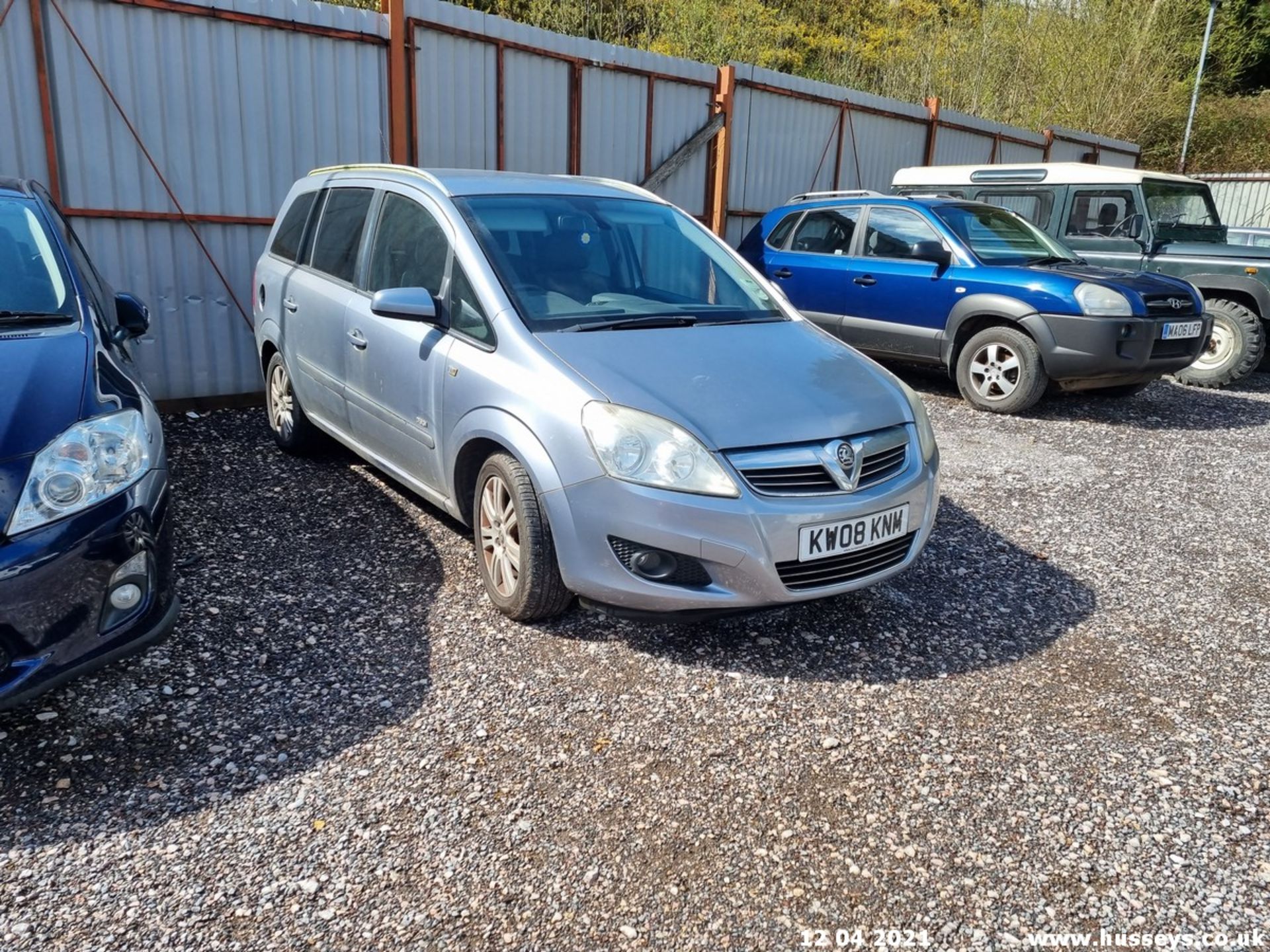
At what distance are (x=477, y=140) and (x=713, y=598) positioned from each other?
19.8ft

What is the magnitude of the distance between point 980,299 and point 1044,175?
2.91 meters

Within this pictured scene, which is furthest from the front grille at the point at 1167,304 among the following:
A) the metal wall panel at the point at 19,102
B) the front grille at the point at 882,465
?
the metal wall panel at the point at 19,102

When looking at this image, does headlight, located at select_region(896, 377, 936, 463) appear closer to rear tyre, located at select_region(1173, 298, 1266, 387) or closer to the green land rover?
rear tyre, located at select_region(1173, 298, 1266, 387)

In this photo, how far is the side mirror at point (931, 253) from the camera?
730cm

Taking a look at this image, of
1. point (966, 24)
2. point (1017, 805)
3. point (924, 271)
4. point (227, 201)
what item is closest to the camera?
point (1017, 805)

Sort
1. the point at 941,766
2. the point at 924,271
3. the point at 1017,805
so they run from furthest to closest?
the point at 924,271, the point at 941,766, the point at 1017,805

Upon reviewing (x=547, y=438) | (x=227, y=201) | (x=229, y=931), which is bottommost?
(x=229, y=931)

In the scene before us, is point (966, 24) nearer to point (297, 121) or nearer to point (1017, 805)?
point (297, 121)

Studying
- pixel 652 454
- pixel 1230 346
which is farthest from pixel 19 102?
pixel 1230 346

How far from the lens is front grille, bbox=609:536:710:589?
313 cm

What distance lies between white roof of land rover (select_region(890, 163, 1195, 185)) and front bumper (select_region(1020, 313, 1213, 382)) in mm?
2540

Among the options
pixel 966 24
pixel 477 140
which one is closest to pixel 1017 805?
pixel 477 140

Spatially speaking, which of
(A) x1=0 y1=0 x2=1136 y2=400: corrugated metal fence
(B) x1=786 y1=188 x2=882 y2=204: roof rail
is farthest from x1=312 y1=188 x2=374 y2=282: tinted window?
(B) x1=786 y1=188 x2=882 y2=204: roof rail

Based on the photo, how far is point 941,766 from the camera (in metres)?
2.82
